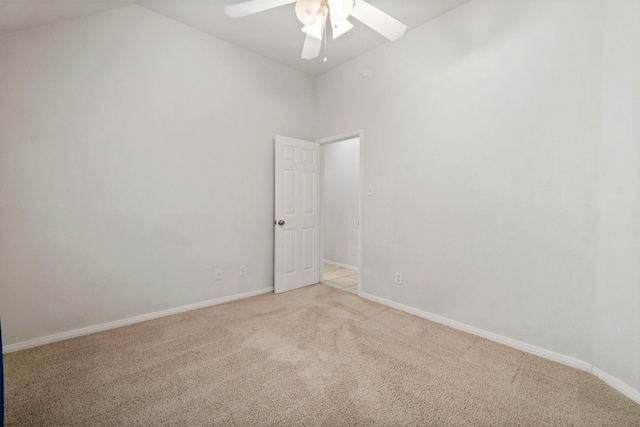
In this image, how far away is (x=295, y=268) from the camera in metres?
3.76

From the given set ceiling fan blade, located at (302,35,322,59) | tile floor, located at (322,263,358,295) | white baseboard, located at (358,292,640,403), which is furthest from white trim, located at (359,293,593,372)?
ceiling fan blade, located at (302,35,322,59)

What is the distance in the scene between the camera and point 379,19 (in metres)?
1.84

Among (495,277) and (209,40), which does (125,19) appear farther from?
(495,277)

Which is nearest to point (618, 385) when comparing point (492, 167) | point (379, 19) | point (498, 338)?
point (498, 338)

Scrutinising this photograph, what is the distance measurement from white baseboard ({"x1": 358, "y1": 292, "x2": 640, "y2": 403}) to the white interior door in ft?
4.03

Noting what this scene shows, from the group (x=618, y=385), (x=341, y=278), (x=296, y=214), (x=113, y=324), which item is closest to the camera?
(x=618, y=385)

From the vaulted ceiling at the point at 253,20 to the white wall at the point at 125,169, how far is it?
110 millimetres

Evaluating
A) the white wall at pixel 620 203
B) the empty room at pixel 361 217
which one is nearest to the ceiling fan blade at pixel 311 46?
the empty room at pixel 361 217

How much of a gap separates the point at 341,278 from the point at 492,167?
2.66 metres

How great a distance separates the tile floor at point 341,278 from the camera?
3.86 meters

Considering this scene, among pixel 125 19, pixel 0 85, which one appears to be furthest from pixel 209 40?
pixel 0 85

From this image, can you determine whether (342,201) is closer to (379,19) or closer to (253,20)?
(253,20)

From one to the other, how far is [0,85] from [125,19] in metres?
1.09

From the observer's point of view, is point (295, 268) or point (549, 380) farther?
point (295, 268)
